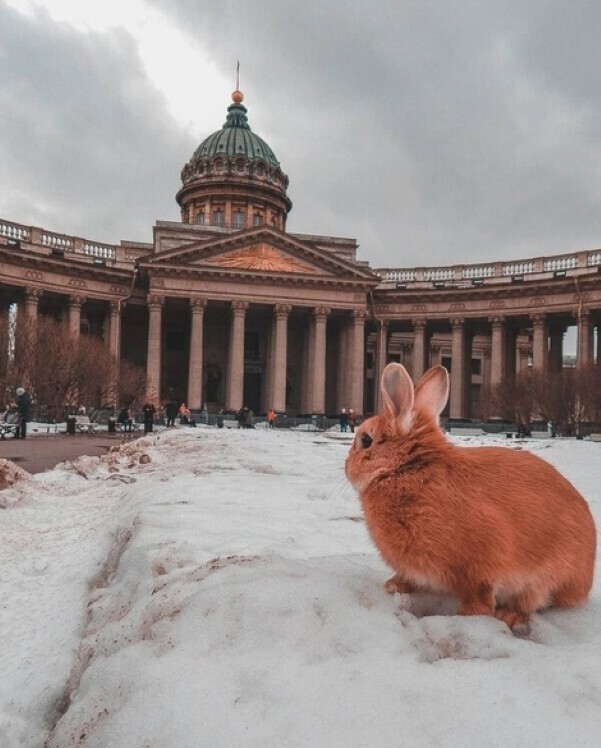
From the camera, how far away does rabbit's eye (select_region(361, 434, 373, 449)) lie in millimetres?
2367

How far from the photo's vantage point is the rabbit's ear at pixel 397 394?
87.0 inches

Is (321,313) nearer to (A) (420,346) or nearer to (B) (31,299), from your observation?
(A) (420,346)

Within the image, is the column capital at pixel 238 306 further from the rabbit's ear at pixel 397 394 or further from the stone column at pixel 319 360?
the rabbit's ear at pixel 397 394

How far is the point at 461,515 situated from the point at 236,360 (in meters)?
42.5

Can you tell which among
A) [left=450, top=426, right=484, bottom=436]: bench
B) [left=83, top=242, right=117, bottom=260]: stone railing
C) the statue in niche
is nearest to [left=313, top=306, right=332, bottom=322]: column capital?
the statue in niche

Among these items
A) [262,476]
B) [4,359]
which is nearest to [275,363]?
[4,359]

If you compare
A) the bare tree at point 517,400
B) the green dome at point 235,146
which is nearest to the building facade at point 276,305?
the bare tree at point 517,400

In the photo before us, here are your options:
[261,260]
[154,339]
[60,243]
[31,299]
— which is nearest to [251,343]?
[261,260]

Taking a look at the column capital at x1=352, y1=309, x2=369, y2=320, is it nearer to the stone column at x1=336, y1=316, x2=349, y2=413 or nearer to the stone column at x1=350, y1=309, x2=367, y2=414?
the stone column at x1=350, y1=309, x2=367, y2=414

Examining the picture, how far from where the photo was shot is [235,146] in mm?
66000

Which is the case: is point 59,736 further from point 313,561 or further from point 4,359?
point 4,359

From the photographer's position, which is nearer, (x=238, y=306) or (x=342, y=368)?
(x=238, y=306)

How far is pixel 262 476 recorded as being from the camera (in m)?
7.95

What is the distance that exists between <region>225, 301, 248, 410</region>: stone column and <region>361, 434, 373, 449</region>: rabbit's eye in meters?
41.7
